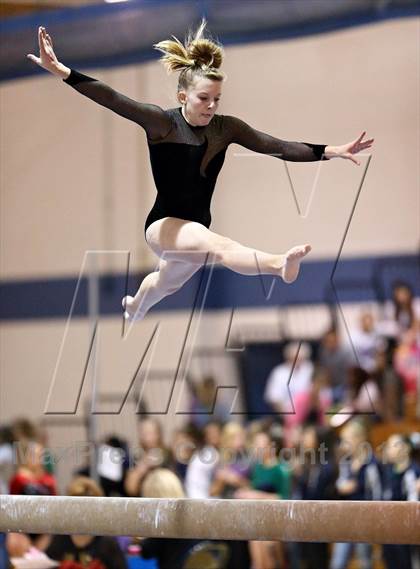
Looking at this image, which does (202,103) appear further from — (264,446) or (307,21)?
(264,446)

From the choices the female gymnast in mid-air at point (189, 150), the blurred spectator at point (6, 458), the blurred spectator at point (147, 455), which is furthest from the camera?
the blurred spectator at point (6, 458)

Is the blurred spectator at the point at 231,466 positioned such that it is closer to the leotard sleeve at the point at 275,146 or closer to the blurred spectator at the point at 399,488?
the blurred spectator at the point at 399,488

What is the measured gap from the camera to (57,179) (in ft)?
23.6

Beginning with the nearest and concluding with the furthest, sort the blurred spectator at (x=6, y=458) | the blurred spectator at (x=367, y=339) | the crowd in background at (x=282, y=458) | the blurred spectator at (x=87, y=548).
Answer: the blurred spectator at (x=87, y=548), the crowd in background at (x=282, y=458), the blurred spectator at (x=6, y=458), the blurred spectator at (x=367, y=339)

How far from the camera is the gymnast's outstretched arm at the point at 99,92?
3.56 m

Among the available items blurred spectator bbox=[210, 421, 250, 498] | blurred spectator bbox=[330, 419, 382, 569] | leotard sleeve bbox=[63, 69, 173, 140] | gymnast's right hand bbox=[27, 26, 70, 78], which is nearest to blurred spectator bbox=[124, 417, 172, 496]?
blurred spectator bbox=[210, 421, 250, 498]

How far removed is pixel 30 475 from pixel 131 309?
1.69 m

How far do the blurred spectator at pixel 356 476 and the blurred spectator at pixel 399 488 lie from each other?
65 mm

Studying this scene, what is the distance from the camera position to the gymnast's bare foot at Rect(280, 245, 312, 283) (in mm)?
3535

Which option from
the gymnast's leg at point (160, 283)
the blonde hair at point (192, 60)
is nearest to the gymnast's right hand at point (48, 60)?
the blonde hair at point (192, 60)

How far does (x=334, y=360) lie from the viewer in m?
7.50

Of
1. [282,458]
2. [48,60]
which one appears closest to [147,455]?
[282,458]

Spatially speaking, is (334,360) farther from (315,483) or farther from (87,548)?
(87,548)

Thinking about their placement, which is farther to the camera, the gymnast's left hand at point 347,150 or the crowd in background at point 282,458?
the crowd in background at point 282,458
